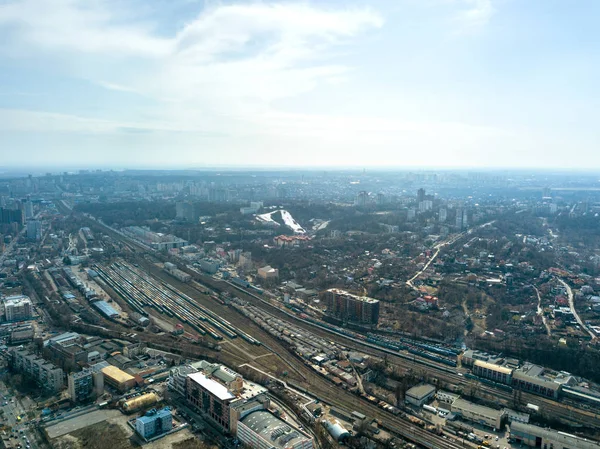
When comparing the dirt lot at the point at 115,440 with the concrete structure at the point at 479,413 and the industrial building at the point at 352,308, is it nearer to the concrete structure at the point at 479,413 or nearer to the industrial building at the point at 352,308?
the concrete structure at the point at 479,413

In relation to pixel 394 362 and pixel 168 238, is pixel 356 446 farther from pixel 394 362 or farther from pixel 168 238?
pixel 168 238

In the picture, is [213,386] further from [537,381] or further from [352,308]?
[537,381]

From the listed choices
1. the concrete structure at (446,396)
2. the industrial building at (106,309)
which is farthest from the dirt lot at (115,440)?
the industrial building at (106,309)

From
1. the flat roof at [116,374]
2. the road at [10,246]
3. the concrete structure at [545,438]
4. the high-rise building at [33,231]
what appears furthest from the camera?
the high-rise building at [33,231]

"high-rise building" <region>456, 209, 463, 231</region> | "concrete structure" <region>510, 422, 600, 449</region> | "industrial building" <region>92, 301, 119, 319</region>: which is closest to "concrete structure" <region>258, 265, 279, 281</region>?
"industrial building" <region>92, 301, 119, 319</region>

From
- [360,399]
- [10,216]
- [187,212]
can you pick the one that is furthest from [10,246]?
[360,399]
